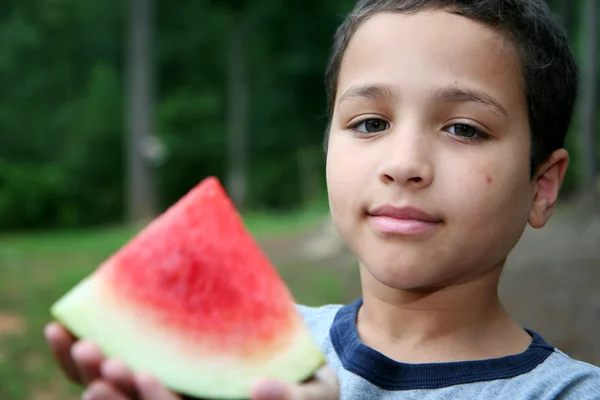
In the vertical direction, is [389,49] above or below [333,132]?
above

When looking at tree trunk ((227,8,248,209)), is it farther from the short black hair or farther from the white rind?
the white rind

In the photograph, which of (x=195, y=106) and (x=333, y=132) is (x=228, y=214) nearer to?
(x=333, y=132)

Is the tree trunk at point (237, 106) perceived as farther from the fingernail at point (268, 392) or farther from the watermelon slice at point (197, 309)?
the fingernail at point (268, 392)

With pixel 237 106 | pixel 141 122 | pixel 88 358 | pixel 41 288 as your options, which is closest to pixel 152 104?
pixel 237 106

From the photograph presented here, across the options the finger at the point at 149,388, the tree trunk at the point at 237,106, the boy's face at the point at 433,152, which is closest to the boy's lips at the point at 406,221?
the boy's face at the point at 433,152

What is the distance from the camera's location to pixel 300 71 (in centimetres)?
2342

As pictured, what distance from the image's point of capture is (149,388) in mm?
1020

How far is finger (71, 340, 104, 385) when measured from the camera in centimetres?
102

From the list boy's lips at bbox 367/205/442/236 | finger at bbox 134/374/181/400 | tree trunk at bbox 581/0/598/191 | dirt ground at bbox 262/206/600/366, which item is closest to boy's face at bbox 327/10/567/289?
boy's lips at bbox 367/205/442/236

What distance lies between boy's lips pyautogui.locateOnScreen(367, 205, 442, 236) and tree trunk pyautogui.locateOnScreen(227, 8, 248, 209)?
61.9 feet

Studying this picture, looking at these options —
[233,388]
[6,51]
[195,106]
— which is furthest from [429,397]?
[195,106]

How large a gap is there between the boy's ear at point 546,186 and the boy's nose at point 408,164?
0.37 metres

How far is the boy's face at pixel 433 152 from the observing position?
141 centimetres

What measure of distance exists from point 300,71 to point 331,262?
16.6m
